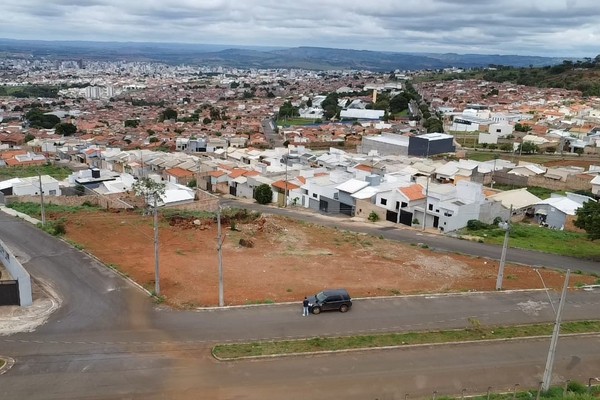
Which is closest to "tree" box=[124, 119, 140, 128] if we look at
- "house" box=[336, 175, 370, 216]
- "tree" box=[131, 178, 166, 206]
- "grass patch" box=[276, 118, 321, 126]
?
"grass patch" box=[276, 118, 321, 126]

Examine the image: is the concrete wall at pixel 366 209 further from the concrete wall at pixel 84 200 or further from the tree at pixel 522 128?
the tree at pixel 522 128

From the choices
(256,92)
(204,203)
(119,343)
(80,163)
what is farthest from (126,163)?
(256,92)

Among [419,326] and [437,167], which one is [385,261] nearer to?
[419,326]

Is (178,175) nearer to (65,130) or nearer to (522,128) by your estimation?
(65,130)

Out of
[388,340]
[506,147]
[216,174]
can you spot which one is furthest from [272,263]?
[506,147]

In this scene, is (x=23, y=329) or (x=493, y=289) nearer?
(x=23, y=329)

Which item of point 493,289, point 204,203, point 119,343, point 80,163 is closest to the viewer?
point 119,343

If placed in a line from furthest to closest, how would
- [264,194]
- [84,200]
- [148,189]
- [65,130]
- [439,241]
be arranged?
1. [65,130]
2. [264,194]
3. [84,200]
4. [148,189]
5. [439,241]
